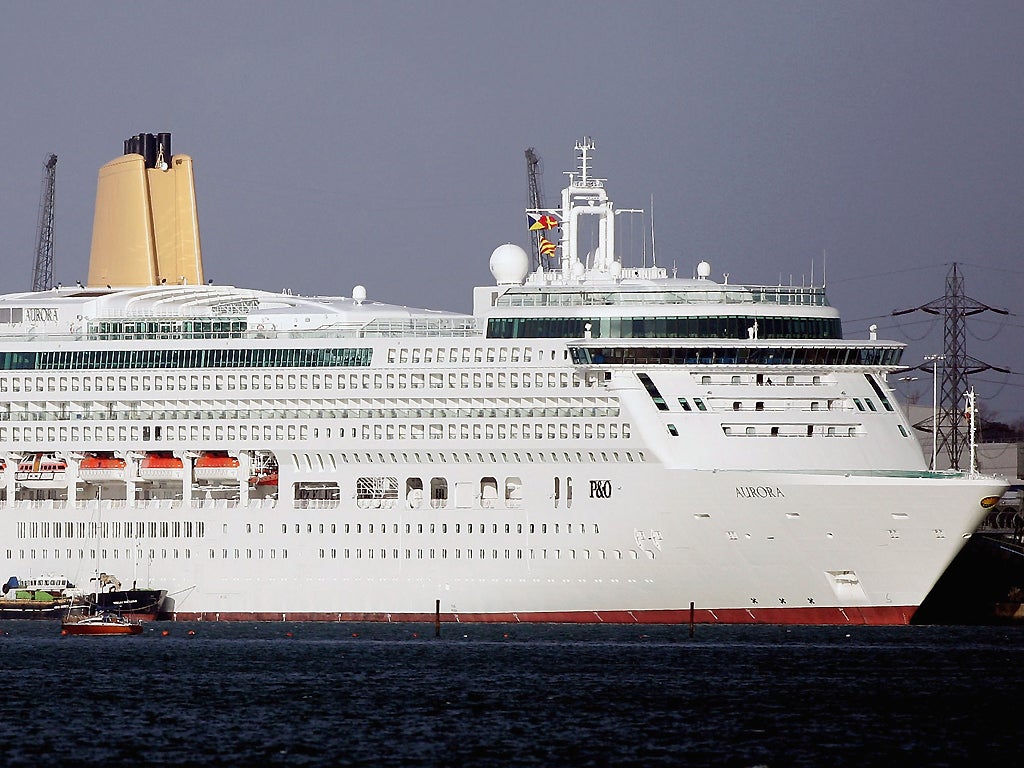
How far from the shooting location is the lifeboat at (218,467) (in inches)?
3258

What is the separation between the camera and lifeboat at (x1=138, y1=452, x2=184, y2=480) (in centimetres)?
8344

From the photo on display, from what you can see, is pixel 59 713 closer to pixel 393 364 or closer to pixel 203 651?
pixel 203 651

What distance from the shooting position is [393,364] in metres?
80.8

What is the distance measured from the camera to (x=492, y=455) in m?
Result: 79.4

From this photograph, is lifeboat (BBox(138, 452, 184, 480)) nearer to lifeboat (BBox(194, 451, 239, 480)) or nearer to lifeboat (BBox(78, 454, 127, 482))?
lifeboat (BBox(194, 451, 239, 480))

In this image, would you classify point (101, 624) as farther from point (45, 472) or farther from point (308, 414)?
point (308, 414)

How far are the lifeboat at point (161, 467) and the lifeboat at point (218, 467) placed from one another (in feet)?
2.67

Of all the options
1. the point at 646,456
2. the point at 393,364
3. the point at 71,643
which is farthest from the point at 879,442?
the point at 71,643

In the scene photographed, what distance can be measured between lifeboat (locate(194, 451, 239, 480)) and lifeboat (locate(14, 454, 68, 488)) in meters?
5.56

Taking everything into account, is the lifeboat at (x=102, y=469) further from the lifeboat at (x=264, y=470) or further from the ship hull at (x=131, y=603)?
the lifeboat at (x=264, y=470)

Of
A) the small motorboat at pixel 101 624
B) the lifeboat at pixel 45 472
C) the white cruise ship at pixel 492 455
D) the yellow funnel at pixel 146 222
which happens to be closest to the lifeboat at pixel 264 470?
the white cruise ship at pixel 492 455

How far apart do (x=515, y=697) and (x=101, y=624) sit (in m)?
24.2

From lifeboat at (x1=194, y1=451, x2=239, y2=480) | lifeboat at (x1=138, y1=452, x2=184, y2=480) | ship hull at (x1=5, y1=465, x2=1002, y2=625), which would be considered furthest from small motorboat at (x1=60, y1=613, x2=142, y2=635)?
lifeboat at (x1=194, y1=451, x2=239, y2=480)

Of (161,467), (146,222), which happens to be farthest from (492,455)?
(146,222)
